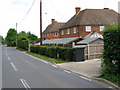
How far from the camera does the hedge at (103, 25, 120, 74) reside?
11.9 meters

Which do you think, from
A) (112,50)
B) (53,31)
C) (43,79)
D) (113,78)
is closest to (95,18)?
(53,31)

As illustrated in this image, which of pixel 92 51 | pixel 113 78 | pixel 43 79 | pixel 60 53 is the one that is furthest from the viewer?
pixel 60 53

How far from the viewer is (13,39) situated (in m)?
123

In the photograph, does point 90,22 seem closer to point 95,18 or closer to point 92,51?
point 95,18

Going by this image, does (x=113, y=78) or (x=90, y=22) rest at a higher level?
(x=90, y=22)

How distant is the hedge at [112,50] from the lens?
39.0ft

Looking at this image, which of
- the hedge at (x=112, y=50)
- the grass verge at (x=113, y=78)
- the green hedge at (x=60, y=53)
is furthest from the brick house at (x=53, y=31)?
the grass verge at (x=113, y=78)

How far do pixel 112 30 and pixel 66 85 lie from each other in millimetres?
4073

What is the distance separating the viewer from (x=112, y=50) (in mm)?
12281

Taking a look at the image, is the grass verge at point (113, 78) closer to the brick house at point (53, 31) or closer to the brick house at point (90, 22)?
the brick house at point (90, 22)

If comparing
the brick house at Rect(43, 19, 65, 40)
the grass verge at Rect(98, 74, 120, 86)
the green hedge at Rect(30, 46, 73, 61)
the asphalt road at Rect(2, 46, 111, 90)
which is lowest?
the asphalt road at Rect(2, 46, 111, 90)

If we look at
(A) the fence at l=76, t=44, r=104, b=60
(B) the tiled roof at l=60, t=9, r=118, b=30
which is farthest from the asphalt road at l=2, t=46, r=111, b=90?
(B) the tiled roof at l=60, t=9, r=118, b=30

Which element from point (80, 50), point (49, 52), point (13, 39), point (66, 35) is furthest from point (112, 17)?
point (13, 39)

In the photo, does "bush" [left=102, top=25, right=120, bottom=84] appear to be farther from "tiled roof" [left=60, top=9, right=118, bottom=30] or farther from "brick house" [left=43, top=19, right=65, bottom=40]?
"brick house" [left=43, top=19, right=65, bottom=40]
